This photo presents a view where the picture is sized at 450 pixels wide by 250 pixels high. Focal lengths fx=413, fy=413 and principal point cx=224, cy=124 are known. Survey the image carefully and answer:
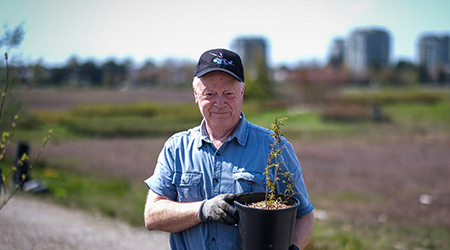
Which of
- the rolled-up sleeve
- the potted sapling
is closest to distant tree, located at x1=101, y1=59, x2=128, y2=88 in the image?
the rolled-up sleeve

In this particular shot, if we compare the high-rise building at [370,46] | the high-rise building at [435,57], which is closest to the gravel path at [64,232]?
the high-rise building at [435,57]

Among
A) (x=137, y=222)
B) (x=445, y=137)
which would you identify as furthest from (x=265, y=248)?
(x=445, y=137)

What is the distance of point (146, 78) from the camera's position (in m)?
35.4

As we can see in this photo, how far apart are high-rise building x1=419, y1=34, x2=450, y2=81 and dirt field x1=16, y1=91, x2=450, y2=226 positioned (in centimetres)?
4348

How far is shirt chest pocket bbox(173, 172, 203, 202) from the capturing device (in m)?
2.01

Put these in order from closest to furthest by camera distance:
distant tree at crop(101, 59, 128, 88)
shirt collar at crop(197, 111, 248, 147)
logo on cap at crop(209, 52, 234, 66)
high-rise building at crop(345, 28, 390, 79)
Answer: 1. logo on cap at crop(209, 52, 234, 66)
2. shirt collar at crop(197, 111, 248, 147)
3. distant tree at crop(101, 59, 128, 88)
4. high-rise building at crop(345, 28, 390, 79)

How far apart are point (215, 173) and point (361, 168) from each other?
10919 mm

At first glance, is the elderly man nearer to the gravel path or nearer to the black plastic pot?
the black plastic pot

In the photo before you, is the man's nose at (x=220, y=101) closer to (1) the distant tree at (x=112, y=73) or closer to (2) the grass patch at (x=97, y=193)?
(2) the grass patch at (x=97, y=193)

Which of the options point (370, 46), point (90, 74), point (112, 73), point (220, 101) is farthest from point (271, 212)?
point (370, 46)

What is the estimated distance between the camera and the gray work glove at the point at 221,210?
70.0 inches

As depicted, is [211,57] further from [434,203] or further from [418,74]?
[418,74]

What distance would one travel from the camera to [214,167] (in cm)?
201

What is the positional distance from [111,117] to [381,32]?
7071 cm
